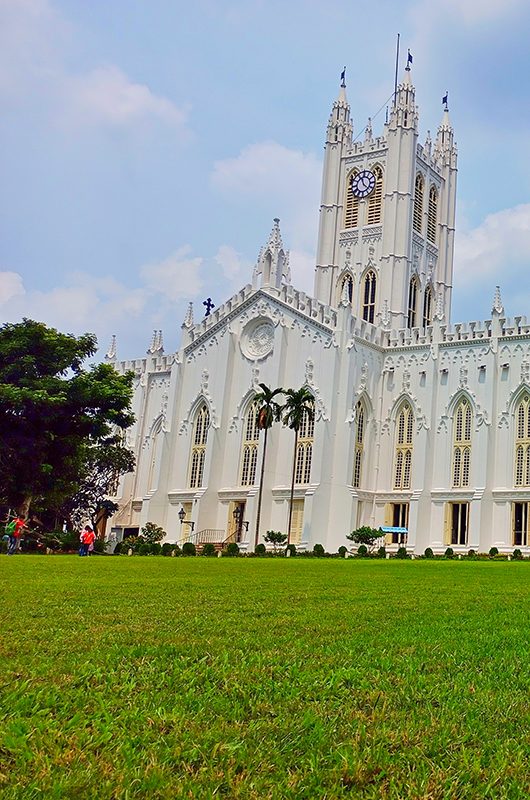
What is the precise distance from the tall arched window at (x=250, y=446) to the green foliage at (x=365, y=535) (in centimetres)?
993

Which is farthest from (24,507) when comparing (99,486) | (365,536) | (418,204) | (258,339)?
(418,204)

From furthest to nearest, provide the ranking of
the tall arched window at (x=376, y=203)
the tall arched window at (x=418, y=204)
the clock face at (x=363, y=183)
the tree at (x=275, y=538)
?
the clock face at (x=363, y=183) < the tall arched window at (x=418, y=204) < the tall arched window at (x=376, y=203) < the tree at (x=275, y=538)

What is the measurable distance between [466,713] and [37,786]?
2.75 meters

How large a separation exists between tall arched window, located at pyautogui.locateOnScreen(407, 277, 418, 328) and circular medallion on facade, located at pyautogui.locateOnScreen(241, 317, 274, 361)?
15725mm

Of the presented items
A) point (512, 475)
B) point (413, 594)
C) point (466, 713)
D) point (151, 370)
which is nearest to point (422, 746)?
point (466, 713)

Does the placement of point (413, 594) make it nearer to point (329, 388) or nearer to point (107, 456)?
point (329, 388)

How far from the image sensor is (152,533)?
2386 inches

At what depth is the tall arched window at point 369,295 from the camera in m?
73.4

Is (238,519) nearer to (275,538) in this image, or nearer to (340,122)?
(275,538)

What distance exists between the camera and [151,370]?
7331 centimetres

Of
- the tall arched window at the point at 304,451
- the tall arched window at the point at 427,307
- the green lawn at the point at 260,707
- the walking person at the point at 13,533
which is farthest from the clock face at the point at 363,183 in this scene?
the green lawn at the point at 260,707

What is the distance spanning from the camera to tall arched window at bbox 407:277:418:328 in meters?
74.3

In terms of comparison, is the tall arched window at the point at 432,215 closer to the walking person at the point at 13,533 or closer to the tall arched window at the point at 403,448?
the tall arched window at the point at 403,448

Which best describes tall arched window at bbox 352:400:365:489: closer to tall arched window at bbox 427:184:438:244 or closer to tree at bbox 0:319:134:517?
tree at bbox 0:319:134:517
